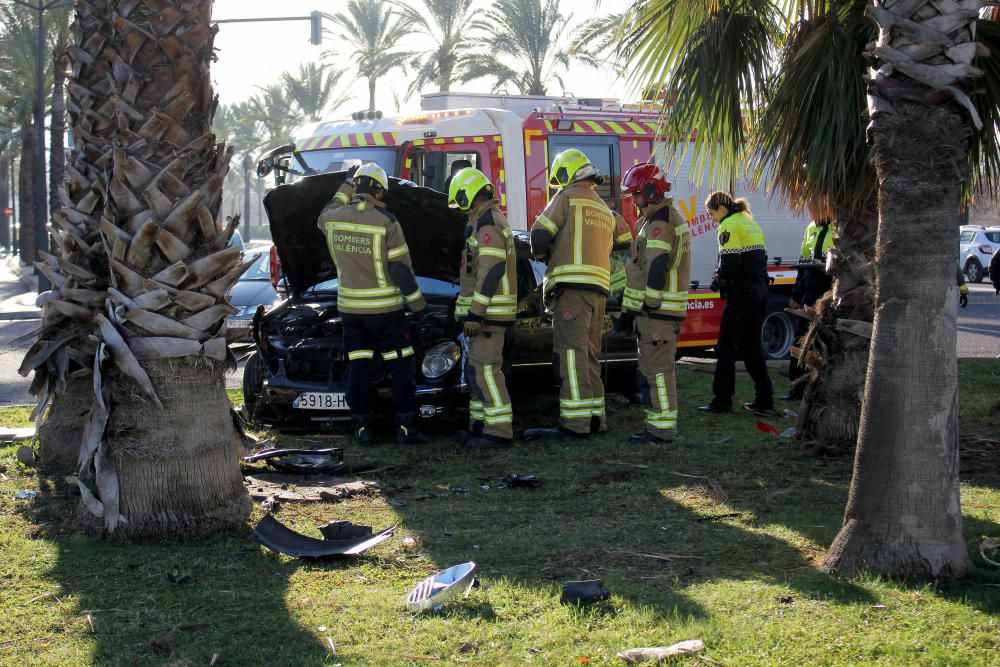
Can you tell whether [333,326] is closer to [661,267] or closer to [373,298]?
[373,298]

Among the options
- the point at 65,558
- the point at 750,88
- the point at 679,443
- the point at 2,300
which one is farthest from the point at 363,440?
the point at 2,300

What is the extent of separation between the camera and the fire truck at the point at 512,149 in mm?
11797

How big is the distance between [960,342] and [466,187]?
10.9 metres

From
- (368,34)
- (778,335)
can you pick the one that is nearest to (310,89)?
(368,34)

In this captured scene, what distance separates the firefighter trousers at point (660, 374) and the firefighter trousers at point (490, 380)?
1082mm

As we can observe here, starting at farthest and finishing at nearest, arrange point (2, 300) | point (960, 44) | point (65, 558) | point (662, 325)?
1. point (2, 300)
2. point (662, 325)
3. point (65, 558)
4. point (960, 44)

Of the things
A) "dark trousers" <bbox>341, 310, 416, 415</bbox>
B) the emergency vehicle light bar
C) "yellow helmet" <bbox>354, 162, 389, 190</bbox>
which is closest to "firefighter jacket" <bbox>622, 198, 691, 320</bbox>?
"dark trousers" <bbox>341, 310, 416, 415</bbox>

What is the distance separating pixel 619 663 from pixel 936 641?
117 centimetres

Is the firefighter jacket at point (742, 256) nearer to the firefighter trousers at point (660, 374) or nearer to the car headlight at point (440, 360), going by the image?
the firefighter trousers at point (660, 374)

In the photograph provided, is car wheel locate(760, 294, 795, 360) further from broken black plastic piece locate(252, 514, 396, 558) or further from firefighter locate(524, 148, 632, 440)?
broken black plastic piece locate(252, 514, 396, 558)

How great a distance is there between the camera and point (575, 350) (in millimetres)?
7992

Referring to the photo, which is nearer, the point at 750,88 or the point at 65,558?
the point at 65,558

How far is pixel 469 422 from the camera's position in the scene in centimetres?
806

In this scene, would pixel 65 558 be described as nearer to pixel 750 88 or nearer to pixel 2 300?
pixel 750 88
